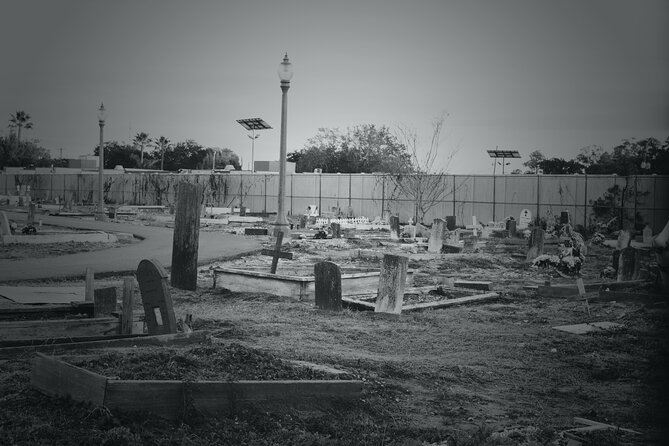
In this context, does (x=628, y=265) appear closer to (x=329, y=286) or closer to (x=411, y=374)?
(x=329, y=286)

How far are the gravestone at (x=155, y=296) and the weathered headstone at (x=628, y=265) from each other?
11787 millimetres

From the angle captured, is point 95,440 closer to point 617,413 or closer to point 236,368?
point 236,368

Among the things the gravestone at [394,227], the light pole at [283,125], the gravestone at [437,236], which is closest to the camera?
the light pole at [283,125]

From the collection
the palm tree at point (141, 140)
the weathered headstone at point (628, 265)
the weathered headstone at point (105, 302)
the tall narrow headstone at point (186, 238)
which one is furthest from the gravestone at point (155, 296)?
the palm tree at point (141, 140)

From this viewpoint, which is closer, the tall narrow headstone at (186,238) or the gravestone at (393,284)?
the gravestone at (393,284)

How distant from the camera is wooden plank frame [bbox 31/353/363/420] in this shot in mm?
4781

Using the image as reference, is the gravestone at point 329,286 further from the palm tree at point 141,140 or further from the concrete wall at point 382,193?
the palm tree at point 141,140

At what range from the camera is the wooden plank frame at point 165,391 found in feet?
15.7

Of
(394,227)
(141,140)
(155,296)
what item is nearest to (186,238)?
(155,296)

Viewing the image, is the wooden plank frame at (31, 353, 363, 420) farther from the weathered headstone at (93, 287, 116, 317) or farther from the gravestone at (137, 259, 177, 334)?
the weathered headstone at (93, 287, 116, 317)

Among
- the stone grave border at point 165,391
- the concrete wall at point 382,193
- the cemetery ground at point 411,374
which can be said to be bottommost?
the cemetery ground at point 411,374

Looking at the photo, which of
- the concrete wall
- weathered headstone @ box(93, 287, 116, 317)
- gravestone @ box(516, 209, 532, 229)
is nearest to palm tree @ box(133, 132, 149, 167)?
the concrete wall

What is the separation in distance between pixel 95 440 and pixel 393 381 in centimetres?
323

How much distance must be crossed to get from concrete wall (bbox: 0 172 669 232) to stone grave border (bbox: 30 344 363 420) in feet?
84.1
